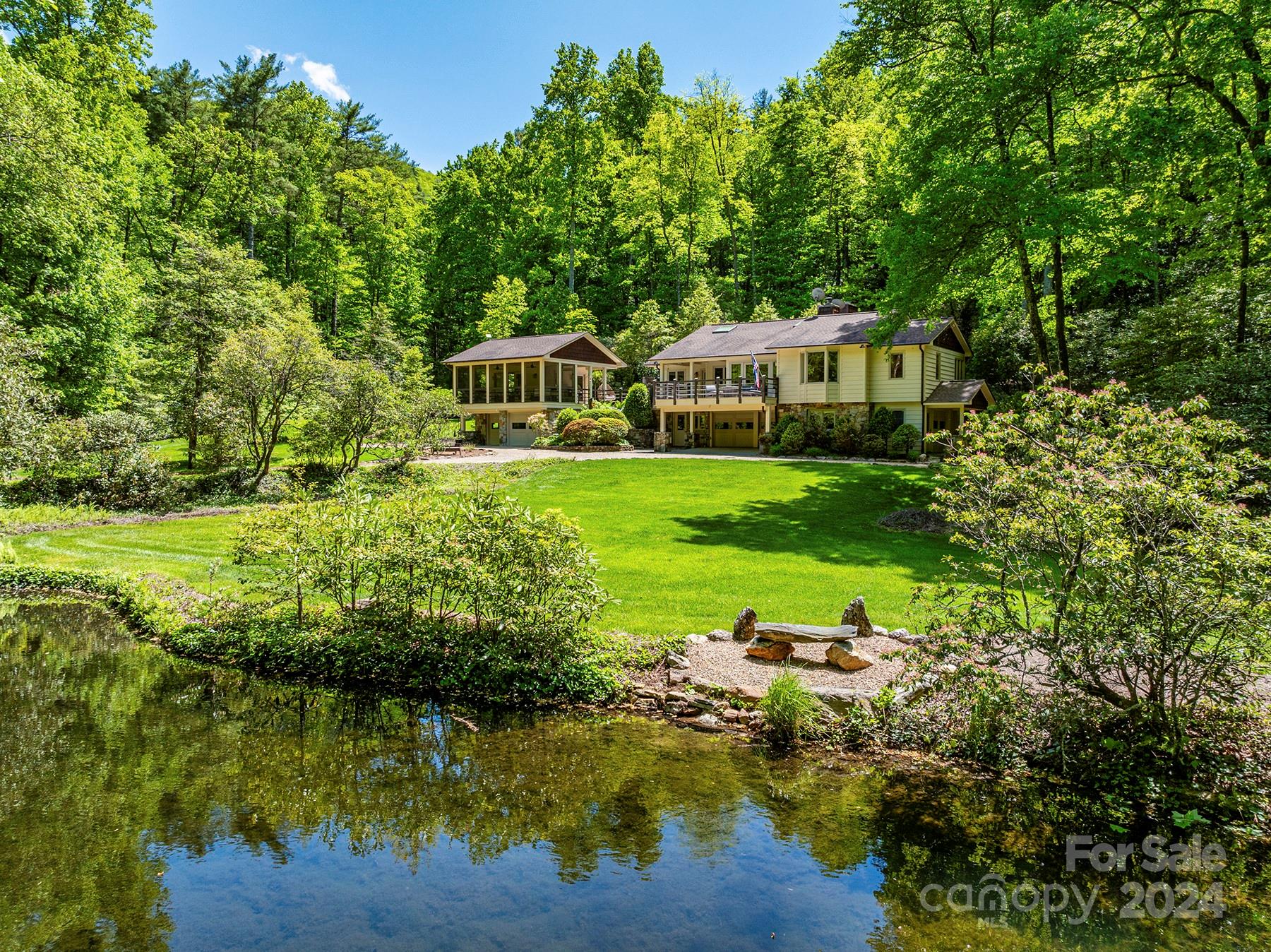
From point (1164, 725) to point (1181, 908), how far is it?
1935mm

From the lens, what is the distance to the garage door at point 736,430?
34.9 meters

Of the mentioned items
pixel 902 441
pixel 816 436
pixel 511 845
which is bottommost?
pixel 511 845

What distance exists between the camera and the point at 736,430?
1396 inches

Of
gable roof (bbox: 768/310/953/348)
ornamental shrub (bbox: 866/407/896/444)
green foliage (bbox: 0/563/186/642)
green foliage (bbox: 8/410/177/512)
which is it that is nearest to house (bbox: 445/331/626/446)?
gable roof (bbox: 768/310/953/348)

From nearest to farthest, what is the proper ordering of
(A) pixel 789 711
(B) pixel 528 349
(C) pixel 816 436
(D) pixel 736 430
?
1. (A) pixel 789 711
2. (C) pixel 816 436
3. (D) pixel 736 430
4. (B) pixel 528 349

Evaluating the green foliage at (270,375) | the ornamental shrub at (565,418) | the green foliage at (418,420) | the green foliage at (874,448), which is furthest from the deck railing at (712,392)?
the green foliage at (270,375)

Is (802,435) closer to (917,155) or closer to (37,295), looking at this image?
(917,155)

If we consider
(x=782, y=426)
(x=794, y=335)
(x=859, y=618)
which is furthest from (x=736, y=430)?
(x=859, y=618)

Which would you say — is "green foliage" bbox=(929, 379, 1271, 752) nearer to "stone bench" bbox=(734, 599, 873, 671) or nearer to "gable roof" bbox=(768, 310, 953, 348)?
"stone bench" bbox=(734, 599, 873, 671)

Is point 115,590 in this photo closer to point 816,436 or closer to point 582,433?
point 582,433

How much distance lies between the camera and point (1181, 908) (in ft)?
15.4

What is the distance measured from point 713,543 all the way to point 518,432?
86.5ft

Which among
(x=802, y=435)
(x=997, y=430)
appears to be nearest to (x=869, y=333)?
(x=802, y=435)

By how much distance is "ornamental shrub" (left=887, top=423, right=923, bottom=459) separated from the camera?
2794 centimetres
